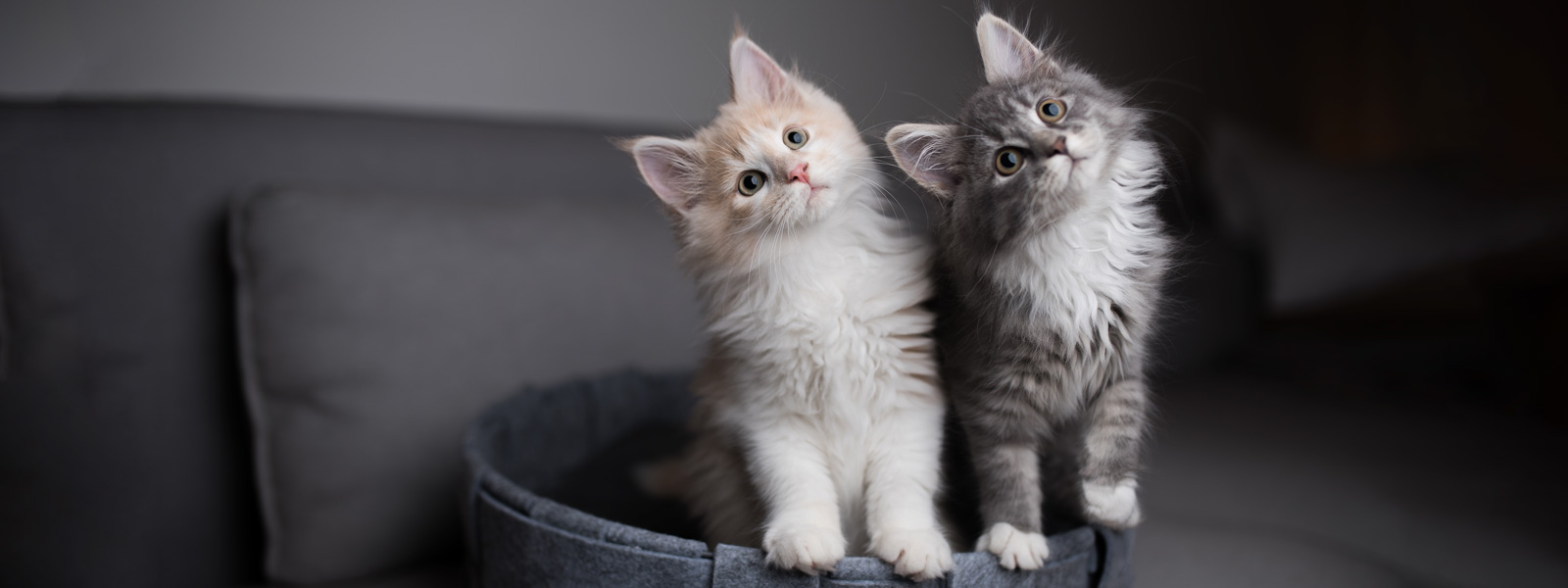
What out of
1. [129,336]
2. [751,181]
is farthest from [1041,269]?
[129,336]

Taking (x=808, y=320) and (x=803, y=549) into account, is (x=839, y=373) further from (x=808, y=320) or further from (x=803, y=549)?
(x=803, y=549)

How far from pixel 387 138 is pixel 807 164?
3.23ft

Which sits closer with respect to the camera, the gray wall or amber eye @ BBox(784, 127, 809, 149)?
amber eye @ BBox(784, 127, 809, 149)

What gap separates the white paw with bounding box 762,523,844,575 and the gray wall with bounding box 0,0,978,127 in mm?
641

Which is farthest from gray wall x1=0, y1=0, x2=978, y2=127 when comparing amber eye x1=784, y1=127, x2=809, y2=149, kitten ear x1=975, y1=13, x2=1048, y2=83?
kitten ear x1=975, y1=13, x2=1048, y2=83

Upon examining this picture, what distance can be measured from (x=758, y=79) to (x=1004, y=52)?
0.30 meters

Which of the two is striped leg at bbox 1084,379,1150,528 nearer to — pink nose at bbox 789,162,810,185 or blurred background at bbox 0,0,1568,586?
blurred background at bbox 0,0,1568,586

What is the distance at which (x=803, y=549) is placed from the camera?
0.71m

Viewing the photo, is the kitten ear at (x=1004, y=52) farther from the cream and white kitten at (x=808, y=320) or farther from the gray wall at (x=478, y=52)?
the gray wall at (x=478, y=52)

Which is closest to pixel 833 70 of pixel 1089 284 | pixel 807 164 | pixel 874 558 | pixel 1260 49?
pixel 807 164

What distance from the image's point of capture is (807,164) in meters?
0.86

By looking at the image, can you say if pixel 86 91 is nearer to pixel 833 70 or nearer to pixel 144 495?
pixel 144 495

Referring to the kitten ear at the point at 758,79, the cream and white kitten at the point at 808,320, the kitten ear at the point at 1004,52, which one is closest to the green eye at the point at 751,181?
the cream and white kitten at the point at 808,320

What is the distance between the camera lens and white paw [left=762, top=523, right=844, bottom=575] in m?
0.71
